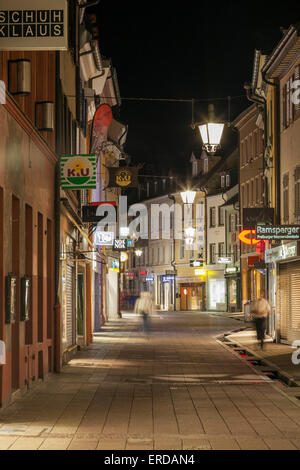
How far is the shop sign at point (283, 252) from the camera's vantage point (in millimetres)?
24769

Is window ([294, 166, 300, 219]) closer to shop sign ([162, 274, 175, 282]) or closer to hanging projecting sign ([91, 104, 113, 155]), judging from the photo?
hanging projecting sign ([91, 104, 113, 155])

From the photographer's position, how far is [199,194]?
243 feet

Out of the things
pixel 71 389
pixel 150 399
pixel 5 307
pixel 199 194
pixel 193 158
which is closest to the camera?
pixel 5 307

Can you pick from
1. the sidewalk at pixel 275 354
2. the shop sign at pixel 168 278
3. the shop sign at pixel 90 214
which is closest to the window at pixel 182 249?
the shop sign at pixel 168 278

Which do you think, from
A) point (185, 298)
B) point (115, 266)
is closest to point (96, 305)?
point (115, 266)

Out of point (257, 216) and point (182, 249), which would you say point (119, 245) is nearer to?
point (257, 216)

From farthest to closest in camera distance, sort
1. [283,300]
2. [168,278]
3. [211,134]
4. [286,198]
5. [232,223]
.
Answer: [168,278]
[232,223]
[283,300]
[286,198]
[211,134]

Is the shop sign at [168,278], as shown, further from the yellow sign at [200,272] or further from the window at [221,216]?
the window at [221,216]

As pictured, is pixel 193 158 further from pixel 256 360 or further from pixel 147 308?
pixel 256 360

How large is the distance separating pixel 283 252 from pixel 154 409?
1450cm

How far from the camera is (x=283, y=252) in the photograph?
26.5m

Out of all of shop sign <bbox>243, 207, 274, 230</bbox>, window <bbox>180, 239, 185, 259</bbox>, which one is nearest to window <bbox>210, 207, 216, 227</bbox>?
window <bbox>180, 239, 185, 259</bbox>

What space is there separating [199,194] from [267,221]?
Result: 45.7 metres
